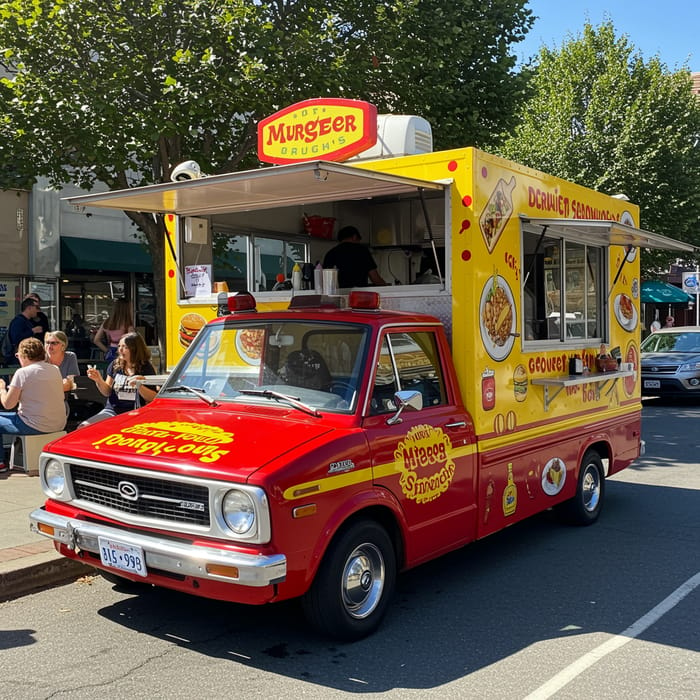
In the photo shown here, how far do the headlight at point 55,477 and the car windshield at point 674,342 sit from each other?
1605cm

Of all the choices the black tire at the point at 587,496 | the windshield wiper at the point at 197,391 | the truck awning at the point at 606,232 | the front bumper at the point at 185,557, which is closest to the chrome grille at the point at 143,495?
the front bumper at the point at 185,557

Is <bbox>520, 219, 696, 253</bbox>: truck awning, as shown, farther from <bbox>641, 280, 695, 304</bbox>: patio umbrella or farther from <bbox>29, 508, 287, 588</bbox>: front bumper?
<bbox>641, 280, 695, 304</bbox>: patio umbrella

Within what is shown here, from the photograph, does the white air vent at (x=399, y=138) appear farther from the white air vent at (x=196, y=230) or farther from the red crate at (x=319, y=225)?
the white air vent at (x=196, y=230)

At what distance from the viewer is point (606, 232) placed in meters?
7.20

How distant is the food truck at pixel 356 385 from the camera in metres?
4.14

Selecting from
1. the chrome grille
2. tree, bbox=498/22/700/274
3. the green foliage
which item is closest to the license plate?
the chrome grille

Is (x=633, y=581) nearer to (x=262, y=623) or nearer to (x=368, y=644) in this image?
(x=368, y=644)

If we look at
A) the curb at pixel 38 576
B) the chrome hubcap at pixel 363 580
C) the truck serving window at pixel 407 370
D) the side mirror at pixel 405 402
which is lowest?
the curb at pixel 38 576

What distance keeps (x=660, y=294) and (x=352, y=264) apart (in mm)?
32273

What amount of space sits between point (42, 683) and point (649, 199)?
876 inches

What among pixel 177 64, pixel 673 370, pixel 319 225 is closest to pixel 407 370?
pixel 319 225

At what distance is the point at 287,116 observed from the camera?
6.72 m

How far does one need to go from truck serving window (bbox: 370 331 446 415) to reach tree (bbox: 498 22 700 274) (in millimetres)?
17898

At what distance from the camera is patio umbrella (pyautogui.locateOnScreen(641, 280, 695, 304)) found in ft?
117
